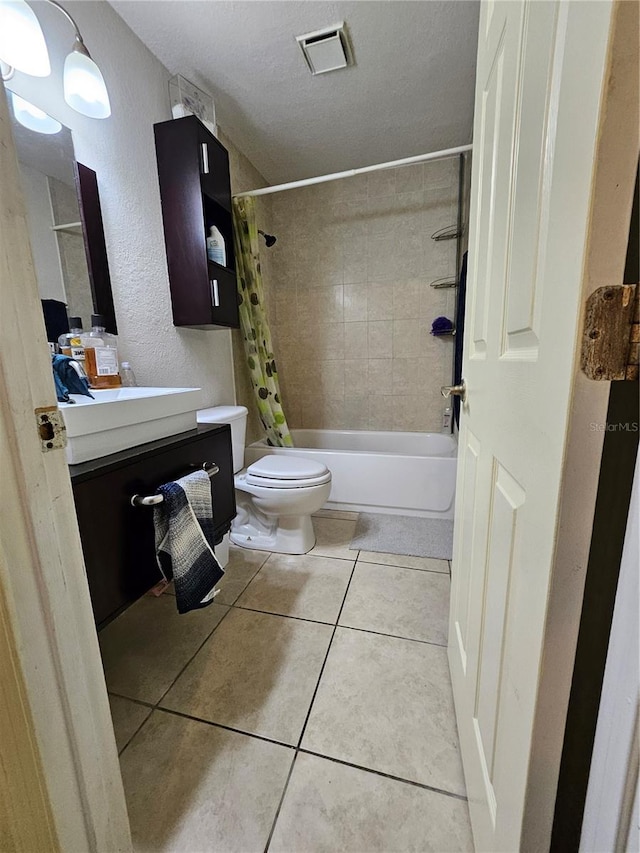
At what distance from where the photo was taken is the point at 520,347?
19.7 inches

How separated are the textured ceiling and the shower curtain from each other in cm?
48

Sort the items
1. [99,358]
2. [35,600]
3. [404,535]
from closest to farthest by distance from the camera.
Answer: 1. [35,600]
2. [99,358]
3. [404,535]

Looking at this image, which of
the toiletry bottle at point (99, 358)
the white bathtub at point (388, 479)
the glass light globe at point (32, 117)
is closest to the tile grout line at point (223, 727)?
the toiletry bottle at point (99, 358)

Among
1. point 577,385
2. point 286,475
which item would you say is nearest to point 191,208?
point 286,475

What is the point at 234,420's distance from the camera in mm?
1719

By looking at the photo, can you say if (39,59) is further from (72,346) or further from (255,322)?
(255,322)

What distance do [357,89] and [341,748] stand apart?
274 centimetres

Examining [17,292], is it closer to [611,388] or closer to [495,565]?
[611,388]

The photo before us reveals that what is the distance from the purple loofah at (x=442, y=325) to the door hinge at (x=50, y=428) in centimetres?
246

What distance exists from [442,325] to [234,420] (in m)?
1.69

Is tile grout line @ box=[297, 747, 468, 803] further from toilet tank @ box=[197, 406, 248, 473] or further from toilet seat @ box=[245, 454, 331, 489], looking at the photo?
toilet tank @ box=[197, 406, 248, 473]

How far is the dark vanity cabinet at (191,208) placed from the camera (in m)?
1.50

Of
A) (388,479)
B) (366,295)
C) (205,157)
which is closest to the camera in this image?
(205,157)

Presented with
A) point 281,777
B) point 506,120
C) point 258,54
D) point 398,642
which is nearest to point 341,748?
point 281,777
